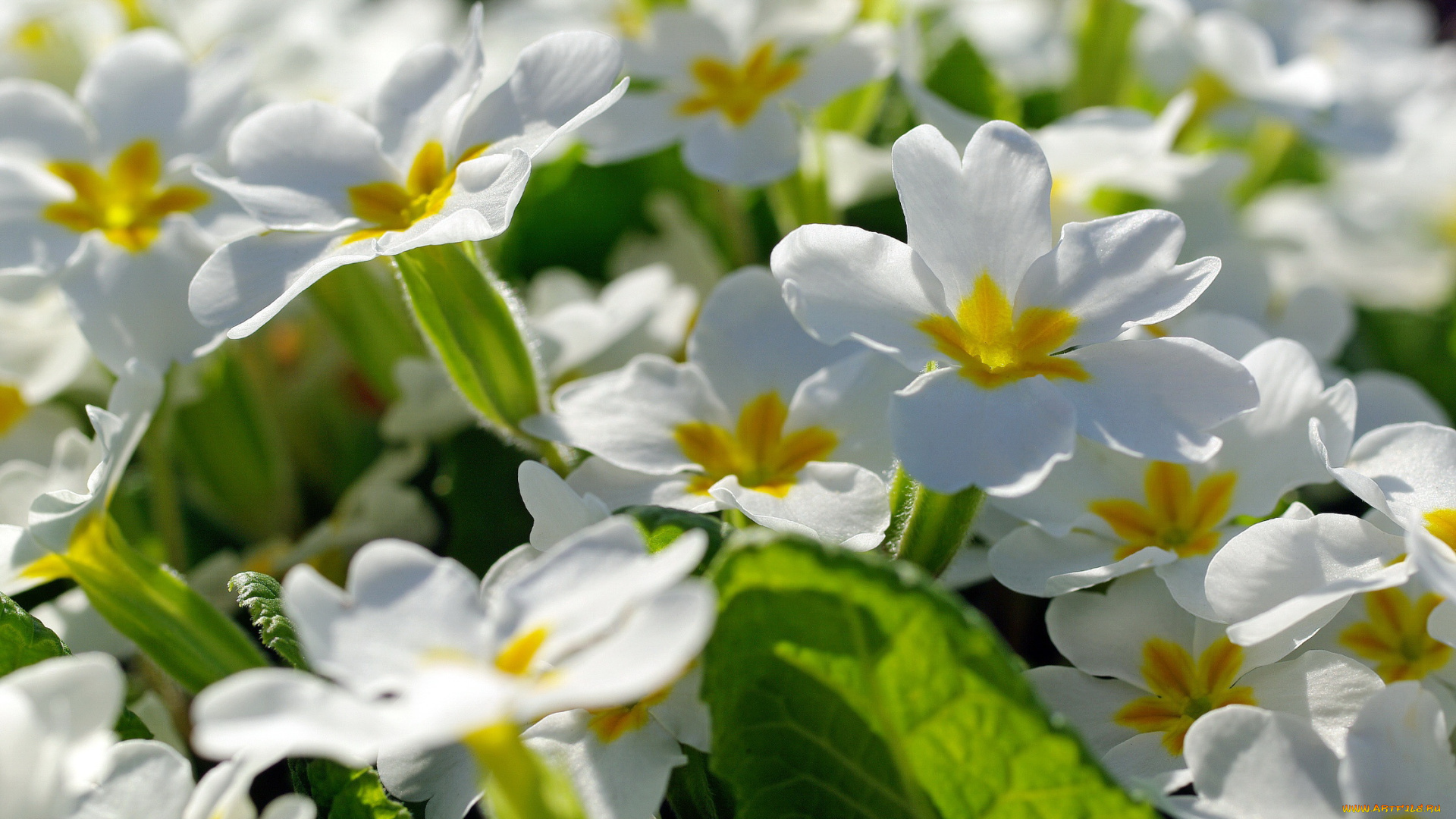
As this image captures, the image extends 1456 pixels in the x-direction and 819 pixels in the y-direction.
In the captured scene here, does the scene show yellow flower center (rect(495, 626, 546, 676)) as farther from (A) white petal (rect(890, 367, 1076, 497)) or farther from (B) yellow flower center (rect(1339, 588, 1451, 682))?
(B) yellow flower center (rect(1339, 588, 1451, 682))

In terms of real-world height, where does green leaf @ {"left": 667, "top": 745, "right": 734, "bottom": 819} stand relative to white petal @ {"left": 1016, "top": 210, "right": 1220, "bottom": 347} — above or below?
below

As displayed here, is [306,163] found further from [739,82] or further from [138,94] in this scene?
[739,82]

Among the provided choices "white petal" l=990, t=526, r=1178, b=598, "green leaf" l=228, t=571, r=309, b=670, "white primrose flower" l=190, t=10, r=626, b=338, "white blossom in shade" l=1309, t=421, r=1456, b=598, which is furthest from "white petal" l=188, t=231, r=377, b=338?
"white blossom in shade" l=1309, t=421, r=1456, b=598

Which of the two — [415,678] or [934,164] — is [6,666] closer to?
[415,678]

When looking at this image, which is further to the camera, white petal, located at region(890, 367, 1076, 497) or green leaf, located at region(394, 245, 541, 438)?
green leaf, located at region(394, 245, 541, 438)

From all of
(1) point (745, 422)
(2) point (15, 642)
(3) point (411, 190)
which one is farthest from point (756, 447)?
(2) point (15, 642)

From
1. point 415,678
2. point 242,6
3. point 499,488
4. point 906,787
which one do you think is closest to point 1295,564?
point 906,787

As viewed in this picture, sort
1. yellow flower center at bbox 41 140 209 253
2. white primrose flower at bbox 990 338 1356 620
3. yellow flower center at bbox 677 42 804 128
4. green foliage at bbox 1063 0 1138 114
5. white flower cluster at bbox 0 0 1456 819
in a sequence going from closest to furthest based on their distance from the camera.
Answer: white flower cluster at bbox 0 0 1456 819 < white primrose flower at bbox 990 338 1356 620 < yellow flower center at bbox 41 140 209 253 < yellow flower center at bbox 677 42 804 128 < green foliage at bbox 1063 0 1138 114

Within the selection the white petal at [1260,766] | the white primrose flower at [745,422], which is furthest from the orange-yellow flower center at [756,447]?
the white petal at [1260,766]
